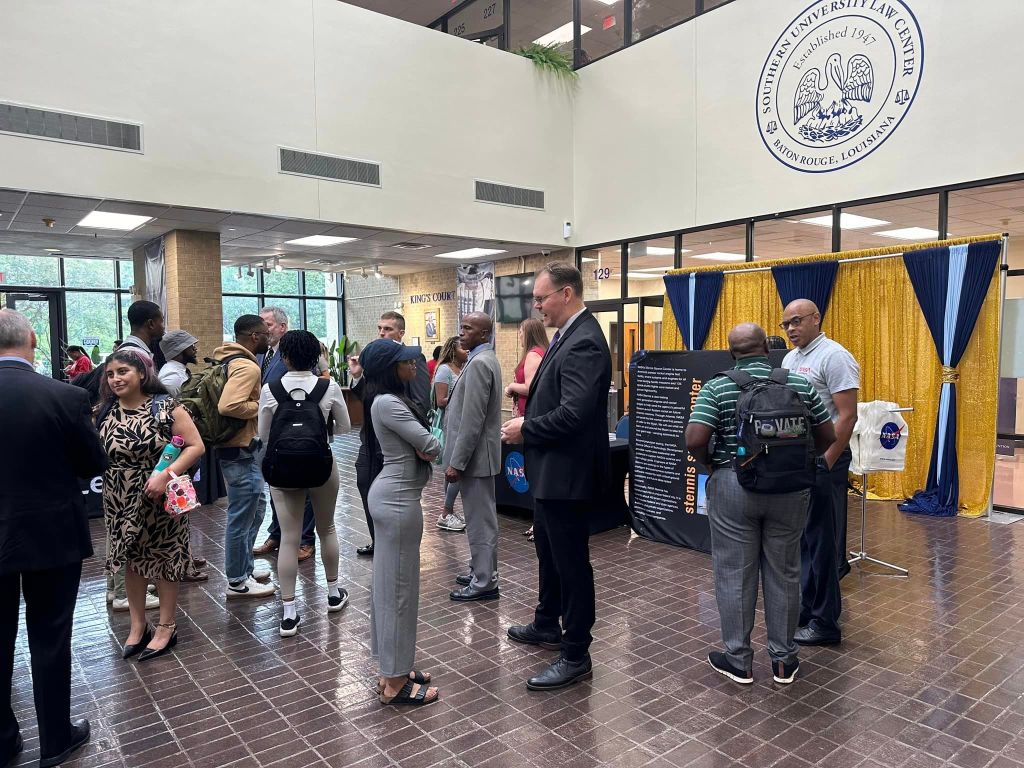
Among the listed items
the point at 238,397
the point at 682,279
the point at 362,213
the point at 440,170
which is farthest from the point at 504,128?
the point at 238,397

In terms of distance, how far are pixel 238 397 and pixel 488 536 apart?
175cm

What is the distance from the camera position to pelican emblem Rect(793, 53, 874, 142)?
7.33 m

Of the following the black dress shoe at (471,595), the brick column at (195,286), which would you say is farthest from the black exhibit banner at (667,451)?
the brick column at (195,286)

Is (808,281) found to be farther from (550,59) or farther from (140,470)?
(140,470)

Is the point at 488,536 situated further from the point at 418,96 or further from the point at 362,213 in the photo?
the point at 418,96

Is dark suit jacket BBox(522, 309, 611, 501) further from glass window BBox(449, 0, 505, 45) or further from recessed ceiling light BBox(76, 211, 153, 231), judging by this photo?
glass window BBox(449, 0, 505, 45)

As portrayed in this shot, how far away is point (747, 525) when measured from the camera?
9.97 ft

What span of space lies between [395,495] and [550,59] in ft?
30.3

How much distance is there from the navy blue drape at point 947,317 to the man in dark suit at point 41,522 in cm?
700

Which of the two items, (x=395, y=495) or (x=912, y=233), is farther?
(x=912, y=233)

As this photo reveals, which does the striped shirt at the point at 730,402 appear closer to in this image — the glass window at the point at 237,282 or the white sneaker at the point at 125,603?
the white sneaker at the point at 125,603

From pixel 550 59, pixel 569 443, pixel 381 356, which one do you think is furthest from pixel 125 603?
pixel 550 59

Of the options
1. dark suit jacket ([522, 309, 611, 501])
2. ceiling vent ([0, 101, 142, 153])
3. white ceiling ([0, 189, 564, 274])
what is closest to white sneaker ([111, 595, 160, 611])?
dark suit jacket ([522, 309, 611, 501])

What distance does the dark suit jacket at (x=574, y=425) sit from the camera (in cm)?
292
